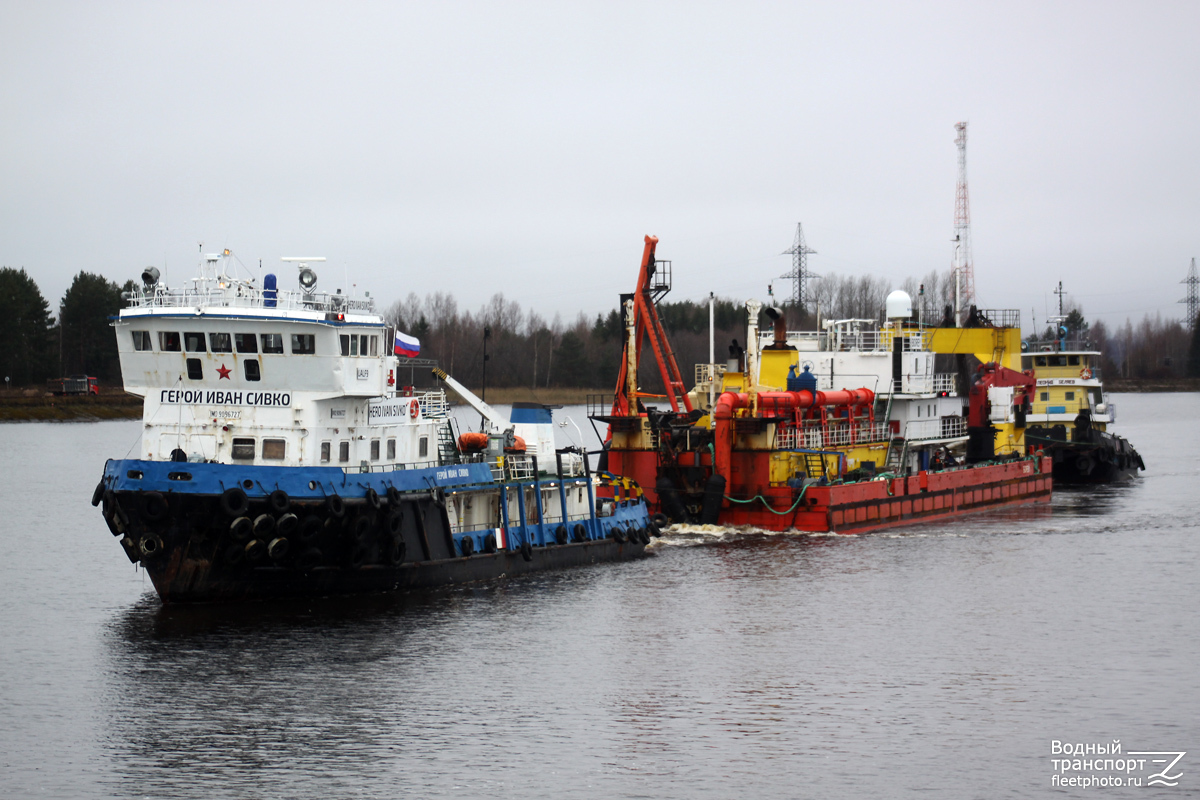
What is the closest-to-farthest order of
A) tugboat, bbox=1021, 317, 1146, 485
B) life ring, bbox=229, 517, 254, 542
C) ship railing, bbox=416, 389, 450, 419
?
life ring, bbox=229, 517, 254, 542 → ship railing, bbox=416, 389, 450, 419 → tugboat, bbox=1021, 317, 1146, 485

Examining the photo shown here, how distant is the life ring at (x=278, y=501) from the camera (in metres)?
22.7

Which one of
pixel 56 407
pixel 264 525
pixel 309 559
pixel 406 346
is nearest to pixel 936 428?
pixel 406 346

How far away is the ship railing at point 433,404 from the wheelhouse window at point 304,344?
3.33 m

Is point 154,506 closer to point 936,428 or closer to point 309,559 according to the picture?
point 309,559

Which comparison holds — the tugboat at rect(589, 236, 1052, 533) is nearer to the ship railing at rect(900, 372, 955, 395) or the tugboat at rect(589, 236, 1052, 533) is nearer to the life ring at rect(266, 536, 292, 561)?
the ship railing at rect(900, 372, 955, 395)

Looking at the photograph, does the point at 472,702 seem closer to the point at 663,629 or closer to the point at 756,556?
the point at 663,629

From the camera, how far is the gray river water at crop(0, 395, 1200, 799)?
1669 centimetres

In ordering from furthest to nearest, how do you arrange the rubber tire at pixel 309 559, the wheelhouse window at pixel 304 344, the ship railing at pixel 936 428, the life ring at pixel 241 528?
the ship railing at pixel 936 428 → the wheelhouse window at pixel 304 344 → the rubber tire at pixel 309 559 → the life ring at pixel 241 528

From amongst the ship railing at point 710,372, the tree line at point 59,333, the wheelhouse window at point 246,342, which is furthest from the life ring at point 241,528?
the tree line at point 59,333

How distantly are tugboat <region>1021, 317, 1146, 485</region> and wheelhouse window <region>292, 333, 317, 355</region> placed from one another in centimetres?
3850

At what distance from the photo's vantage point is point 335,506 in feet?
76.3

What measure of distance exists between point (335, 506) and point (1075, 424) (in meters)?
42.9

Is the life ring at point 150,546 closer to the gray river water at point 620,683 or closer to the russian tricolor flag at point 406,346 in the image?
the gray river water at point 620,683

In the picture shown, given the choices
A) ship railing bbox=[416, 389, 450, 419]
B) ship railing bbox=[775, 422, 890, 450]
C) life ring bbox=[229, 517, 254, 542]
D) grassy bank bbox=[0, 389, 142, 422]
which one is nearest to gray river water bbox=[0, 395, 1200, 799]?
life ring bbox=[229, 517, 254, 542]
